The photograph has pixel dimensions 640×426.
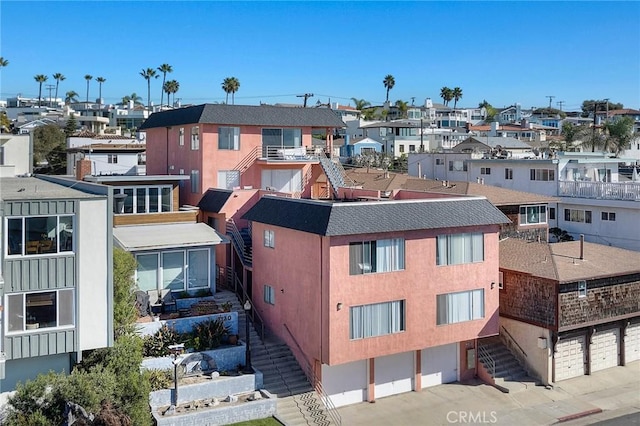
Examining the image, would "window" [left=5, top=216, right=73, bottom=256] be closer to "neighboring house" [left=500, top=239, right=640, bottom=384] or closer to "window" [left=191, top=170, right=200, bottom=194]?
"window" [left=191, top=170, right=200, bottom=194]

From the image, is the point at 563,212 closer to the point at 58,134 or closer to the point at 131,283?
the point at 131,283

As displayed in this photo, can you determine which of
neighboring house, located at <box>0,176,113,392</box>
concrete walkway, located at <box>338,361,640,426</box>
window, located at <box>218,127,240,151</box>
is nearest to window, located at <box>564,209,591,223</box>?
concrete walkway, located at <box>338,361,640,426</box>

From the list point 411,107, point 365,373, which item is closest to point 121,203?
point 365,373

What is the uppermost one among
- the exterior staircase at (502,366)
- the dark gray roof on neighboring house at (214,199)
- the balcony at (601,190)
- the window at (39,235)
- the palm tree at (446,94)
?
the palm tree at (446,94)

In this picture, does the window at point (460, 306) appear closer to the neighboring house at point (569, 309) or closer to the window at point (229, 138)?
the neighboring house at point (569, 309)

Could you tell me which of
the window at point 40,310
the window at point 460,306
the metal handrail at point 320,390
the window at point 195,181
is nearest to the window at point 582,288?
the window at point 460,306

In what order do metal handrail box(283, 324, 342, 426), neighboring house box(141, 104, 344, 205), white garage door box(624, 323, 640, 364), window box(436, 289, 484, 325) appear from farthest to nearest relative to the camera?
1. neighboring house box(141, 104, 344, 205)
2. white garage door box(624, 323, 640, 364)
3. window box(436, 289, 484, 325)
4. metal handrail box(283, 324, 342, 426)

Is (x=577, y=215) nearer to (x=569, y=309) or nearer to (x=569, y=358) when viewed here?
(x=569, y=358)
